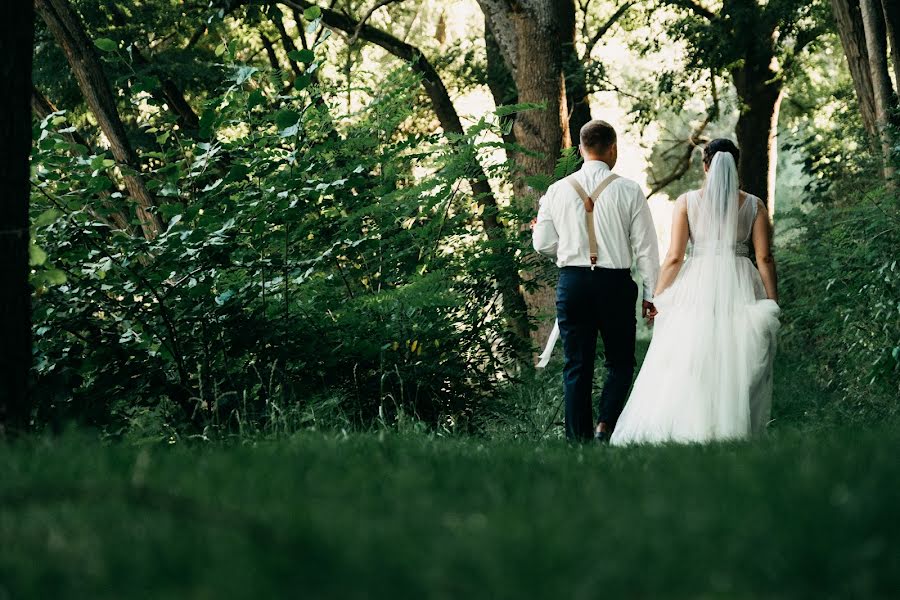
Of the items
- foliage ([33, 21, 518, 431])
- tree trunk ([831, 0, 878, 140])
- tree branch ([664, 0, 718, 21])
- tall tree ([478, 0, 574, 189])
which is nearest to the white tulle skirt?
foliage ([33, 21, 518, 431])

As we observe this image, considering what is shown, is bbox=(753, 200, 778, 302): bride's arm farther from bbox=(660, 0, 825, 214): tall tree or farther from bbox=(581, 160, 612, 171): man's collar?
bbox=(660, 0, 825, 214): tall tree

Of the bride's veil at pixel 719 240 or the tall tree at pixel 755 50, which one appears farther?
the tall tree at pixel 755 50

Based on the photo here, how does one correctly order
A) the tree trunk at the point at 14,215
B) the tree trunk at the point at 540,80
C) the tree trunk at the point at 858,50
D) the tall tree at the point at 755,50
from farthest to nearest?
the tall tree at the point at 755,50
the tree trunk at the point at 540,80
the tree trunk at the point at 858,50
the tree trunk at the point at 14,215

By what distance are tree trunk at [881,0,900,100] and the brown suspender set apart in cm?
583

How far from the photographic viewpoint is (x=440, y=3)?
29.8 meters

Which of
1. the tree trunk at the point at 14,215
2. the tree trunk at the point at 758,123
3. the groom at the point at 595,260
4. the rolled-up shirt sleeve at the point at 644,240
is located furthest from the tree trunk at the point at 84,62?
the tree trunk at the point at 758,123

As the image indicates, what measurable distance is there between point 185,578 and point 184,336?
5362 millimetres

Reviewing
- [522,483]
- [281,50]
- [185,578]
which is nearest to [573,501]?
[522,483]

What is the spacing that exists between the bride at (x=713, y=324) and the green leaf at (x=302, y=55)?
2.97 metres

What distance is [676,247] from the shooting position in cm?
848

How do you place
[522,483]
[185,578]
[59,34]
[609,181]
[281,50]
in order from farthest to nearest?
[281,50]
[59,34]
[609,181]
[522,483]
[185,578]

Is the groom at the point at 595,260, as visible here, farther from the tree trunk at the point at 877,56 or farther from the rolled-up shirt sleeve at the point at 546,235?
the tree trunk at the point at 877,56

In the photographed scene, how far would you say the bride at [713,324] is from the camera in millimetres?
8000

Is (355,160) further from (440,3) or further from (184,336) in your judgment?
(440,3)
